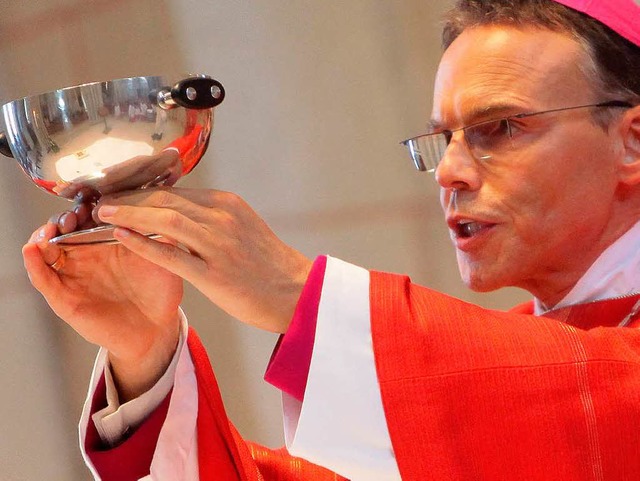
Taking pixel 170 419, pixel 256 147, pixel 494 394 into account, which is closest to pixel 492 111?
pixel 494 394

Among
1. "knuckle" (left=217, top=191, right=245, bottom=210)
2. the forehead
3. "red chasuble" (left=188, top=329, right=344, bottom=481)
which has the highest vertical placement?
the forehead

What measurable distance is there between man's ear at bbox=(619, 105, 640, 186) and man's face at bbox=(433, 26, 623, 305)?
0.02m

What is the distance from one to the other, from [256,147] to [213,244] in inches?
91.2

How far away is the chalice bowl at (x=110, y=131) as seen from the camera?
1.31 metres

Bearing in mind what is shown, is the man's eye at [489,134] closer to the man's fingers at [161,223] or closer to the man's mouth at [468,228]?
the man's mouth at [468,228]

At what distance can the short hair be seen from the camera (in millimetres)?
1733

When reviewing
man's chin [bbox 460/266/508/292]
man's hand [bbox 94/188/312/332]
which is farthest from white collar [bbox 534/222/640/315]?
man's hand [bbox 94/188/312/332]

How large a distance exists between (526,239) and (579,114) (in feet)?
0.79

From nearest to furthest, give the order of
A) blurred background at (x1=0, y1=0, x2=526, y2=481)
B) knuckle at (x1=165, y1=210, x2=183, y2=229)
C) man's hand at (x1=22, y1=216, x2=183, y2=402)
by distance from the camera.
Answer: knuckle at (x1=165, y1=210, x2=183, y2=229)
man's hand at (x1=22, y1=216, x2=183, y2=402)
blurred background at (x1=0, y1=0, x2=526, y2=481)

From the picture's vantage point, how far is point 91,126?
4.35ft

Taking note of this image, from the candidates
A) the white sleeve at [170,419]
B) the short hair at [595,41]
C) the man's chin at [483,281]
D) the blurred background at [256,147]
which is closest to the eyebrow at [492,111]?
the short hair at [595,41]

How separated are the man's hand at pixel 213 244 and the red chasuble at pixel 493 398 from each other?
16cm

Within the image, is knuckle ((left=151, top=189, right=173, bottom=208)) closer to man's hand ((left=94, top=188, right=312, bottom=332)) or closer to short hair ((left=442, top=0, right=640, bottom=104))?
man's hand ((left=94, top=188, right=312, bottom=332))

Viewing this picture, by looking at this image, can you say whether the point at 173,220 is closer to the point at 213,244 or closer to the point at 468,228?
the point at 213,244
